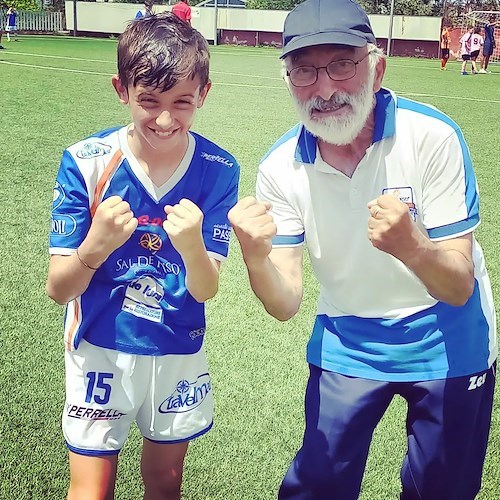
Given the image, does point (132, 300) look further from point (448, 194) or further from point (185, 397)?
point (448, 194)

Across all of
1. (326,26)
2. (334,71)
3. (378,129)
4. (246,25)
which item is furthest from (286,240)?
(246,25)

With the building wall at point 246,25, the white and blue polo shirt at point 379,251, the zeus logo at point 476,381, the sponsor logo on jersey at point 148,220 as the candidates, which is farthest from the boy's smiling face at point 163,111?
the building wall at point 246,25

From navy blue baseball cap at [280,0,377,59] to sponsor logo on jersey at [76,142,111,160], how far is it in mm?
671

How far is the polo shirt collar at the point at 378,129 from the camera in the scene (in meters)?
2.40

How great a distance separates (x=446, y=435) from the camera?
8.02 feet

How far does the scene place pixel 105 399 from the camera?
2354mm

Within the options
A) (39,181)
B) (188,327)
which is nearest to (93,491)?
(188,327)

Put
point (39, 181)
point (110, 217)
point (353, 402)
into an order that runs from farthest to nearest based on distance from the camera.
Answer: point (39, 181) → point (353, 402) → point (110, 217)

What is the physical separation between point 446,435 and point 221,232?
102 centimetres

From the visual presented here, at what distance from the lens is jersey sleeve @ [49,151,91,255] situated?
2244 millimetres

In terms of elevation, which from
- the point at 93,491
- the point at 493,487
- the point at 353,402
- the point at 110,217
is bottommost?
the point at 493,487

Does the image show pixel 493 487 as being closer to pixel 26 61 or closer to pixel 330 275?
pixel 330 275

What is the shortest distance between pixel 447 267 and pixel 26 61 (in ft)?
69.1

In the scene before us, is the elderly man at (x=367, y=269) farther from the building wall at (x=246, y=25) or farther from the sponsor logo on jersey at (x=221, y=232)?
the building wall at (x=246, y=25)
